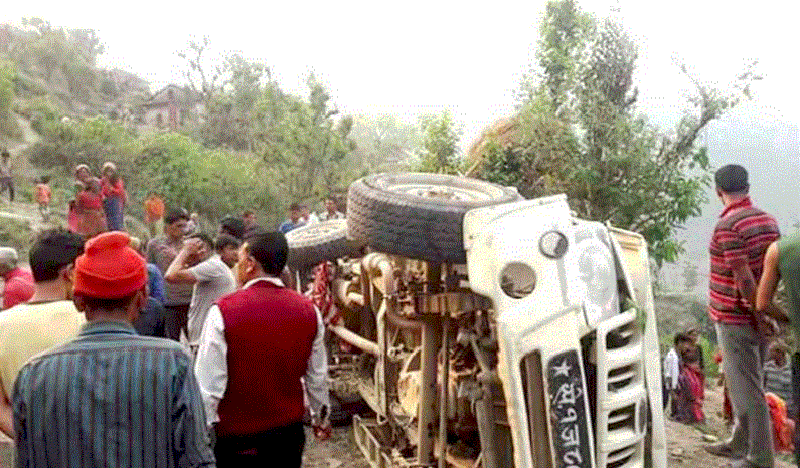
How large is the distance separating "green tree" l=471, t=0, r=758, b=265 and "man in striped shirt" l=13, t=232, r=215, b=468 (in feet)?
29.6

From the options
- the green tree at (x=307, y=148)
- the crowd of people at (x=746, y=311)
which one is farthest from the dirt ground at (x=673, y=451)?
the green tree at (x=307, y=148)

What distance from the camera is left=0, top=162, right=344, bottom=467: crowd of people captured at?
88.0 inches

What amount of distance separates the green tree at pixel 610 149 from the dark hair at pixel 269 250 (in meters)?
7.71

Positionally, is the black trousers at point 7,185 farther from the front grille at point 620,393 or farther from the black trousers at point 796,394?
the black trousers at point 796,394

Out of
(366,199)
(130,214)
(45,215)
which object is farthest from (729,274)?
(130,214)

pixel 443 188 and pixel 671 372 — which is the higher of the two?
pixel 443 188

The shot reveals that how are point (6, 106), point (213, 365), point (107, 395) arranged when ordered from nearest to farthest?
point (107, 395) → point (213, 365) → point (6, 106)

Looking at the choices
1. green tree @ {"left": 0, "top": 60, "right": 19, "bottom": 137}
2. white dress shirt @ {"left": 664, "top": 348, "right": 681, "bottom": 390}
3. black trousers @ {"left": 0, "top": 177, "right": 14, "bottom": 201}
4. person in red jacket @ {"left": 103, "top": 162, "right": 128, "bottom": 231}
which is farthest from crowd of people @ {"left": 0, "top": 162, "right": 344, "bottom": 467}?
green tree @ {"left": 0, "top": 60, "right": 19, "bottom": 137}

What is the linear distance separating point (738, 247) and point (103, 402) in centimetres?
327

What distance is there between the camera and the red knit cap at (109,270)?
2.30 meters

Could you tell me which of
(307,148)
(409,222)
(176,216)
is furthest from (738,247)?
(307,148)

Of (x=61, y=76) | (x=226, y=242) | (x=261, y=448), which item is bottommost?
(x=261, y=448)

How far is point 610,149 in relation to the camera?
11477 millimetres

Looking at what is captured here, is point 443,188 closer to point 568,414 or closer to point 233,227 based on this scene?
point 233,227
